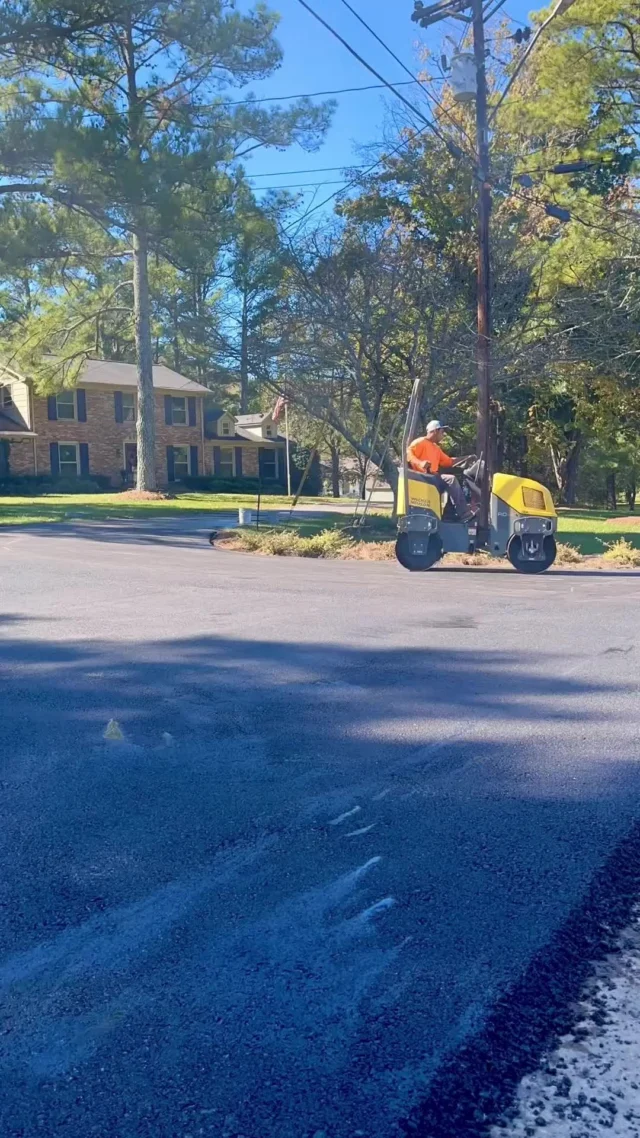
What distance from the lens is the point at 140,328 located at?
3238 centimetres

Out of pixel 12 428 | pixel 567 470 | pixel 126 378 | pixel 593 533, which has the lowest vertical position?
pixel 593 533

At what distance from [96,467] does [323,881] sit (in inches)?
1637

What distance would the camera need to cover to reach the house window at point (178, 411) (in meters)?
46.6

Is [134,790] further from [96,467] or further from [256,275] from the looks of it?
[96,467]

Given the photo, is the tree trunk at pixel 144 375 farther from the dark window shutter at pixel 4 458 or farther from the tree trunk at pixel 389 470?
the tree trunk at pixel 389 470

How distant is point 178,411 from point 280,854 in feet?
145

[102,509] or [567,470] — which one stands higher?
[567,470]

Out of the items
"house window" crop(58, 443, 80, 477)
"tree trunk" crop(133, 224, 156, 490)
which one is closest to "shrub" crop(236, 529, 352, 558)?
"tree trunk" crop(133, 224, 156, 490)

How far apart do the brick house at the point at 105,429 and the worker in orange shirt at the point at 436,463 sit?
25.3 meters

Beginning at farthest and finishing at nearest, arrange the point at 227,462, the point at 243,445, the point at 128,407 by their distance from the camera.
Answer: the point at 243,445, the point at 227,462, the point at 128,407

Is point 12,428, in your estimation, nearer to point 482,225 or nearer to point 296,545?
point 296,545

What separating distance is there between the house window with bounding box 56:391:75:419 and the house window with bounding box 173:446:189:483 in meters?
5.79

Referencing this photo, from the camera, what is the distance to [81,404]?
142ft

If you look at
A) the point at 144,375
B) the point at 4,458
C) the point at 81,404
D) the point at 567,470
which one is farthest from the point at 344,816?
the point at 81,404
